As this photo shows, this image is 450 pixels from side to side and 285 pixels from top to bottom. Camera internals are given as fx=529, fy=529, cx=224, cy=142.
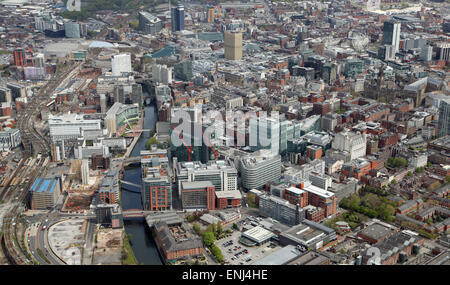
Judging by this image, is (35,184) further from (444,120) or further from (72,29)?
(72,29)

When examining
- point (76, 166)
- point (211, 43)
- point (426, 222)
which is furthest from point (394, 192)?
point (211, 43)

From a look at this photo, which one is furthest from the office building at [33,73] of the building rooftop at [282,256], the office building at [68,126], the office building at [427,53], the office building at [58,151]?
the office building at [427,53]

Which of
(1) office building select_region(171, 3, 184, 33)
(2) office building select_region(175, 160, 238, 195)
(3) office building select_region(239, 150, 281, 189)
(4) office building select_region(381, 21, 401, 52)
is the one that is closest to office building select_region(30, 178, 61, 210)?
(2) office building select_region(175, 160, 238, 195)

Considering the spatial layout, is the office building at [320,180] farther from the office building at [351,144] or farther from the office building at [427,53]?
the office building at [427,53]

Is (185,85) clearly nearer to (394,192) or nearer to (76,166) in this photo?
(76,166)

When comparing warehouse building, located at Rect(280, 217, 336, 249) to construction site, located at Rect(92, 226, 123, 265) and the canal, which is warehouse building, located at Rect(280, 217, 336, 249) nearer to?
the canal

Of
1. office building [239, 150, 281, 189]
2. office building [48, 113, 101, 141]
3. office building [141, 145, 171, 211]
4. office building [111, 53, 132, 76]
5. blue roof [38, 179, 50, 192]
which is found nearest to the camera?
office building [141, 145, 171, 211]
